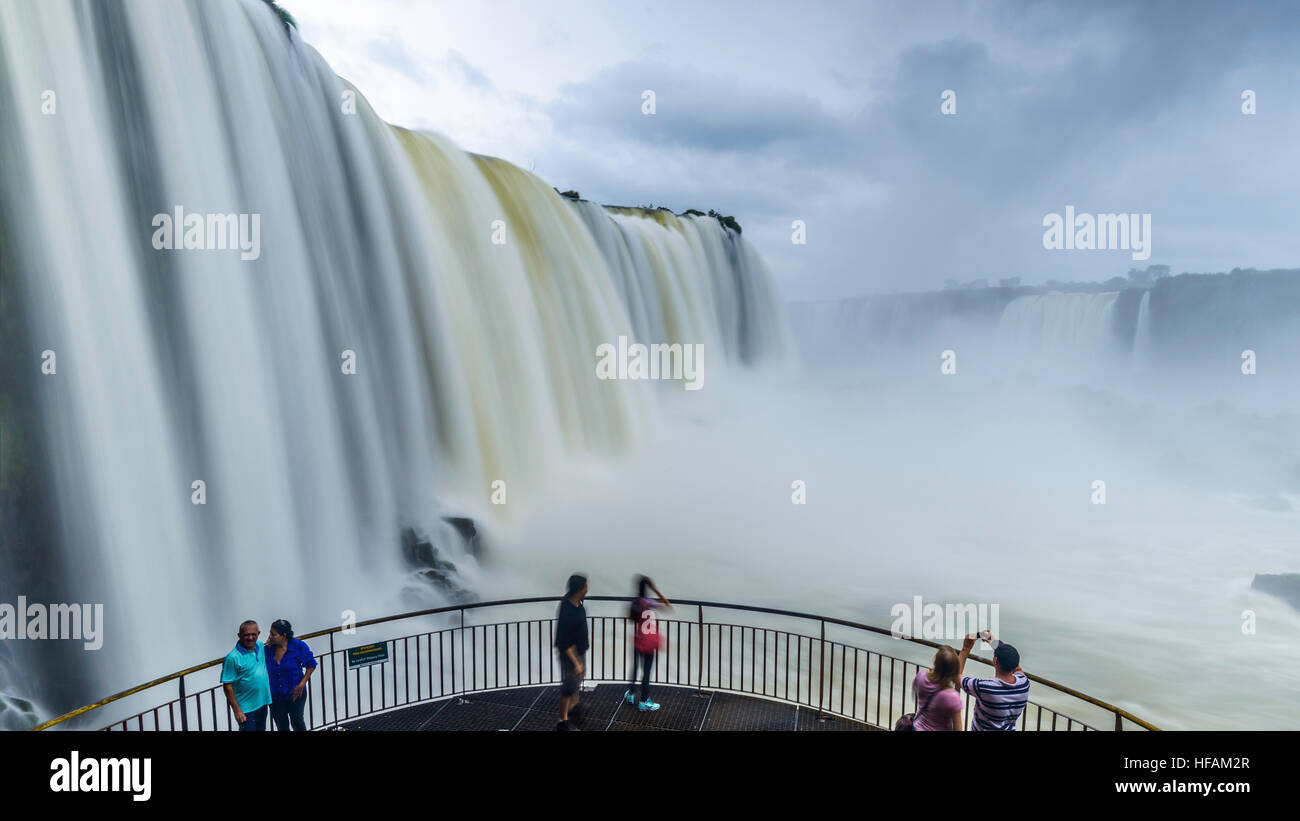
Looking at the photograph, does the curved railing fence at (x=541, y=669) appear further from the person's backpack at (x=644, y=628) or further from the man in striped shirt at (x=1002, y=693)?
the man in striped shirt at (x=1002, y=693)

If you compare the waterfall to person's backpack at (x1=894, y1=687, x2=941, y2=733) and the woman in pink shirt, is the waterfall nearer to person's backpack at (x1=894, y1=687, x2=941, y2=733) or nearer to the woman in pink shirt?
person's backpack at (x1=894, y1=687, x2=941, y2=733)

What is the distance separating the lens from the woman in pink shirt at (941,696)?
4.38 m

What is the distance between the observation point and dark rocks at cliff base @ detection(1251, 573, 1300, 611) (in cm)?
1736

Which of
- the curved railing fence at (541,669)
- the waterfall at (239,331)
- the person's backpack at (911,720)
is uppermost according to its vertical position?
the waterfall at (239,331)

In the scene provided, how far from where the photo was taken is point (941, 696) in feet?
14.5

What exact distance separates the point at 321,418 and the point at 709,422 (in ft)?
61.1

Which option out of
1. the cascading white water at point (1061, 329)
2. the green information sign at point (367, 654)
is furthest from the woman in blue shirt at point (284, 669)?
the cascading white water at point (1061, 329)

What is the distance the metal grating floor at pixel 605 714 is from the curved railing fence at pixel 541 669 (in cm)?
18

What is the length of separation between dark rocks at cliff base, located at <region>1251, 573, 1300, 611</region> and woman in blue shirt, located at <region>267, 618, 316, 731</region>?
24418 millimetres

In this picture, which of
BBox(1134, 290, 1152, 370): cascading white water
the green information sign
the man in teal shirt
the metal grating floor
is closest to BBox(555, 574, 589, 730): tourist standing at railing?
the metal grating floor

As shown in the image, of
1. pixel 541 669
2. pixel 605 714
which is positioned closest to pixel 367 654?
pixel 541 669

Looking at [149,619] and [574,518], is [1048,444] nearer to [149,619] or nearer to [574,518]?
[574,518]

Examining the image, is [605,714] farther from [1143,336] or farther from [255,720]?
[1143,336]

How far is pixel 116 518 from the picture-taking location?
7926 millimetres
